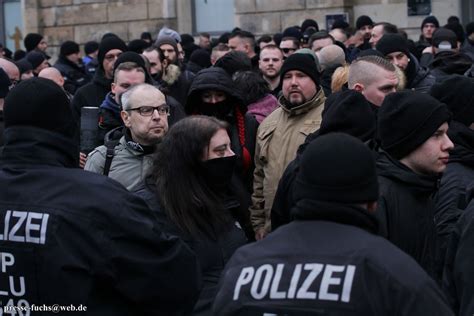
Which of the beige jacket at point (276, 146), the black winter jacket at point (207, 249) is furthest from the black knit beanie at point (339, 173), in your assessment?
the beige jacket at point (276, 146)

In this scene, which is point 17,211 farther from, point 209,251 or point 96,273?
point 209,251

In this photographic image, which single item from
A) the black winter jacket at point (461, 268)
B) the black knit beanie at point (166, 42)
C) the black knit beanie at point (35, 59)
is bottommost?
the black winter jacket at point (461, 268)

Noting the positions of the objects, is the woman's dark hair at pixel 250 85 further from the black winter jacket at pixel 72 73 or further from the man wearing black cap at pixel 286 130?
the black winter jacket at pixel 72 73

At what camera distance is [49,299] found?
3754 millimetres

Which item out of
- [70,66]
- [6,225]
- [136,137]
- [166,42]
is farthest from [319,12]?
[6,225]

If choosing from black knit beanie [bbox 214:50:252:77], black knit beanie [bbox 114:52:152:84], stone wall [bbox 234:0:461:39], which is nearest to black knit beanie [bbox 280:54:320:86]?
black knit beanie [bbox 114:52:152:84]

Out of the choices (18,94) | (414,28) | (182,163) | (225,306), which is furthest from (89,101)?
A: (414,28)

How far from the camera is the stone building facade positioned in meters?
17.4

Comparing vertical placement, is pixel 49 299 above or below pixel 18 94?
below

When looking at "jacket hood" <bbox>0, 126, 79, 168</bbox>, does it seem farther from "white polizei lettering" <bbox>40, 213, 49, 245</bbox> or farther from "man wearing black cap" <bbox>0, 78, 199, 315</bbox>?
"white polizei lettering" <bbox>40, 213, 49, 245</bbox>

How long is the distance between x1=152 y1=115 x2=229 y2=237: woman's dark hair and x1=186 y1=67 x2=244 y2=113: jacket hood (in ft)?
5.79

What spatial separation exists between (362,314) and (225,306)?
45 centimetres

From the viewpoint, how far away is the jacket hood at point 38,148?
155 inches

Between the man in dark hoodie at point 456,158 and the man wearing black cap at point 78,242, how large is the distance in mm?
1569
